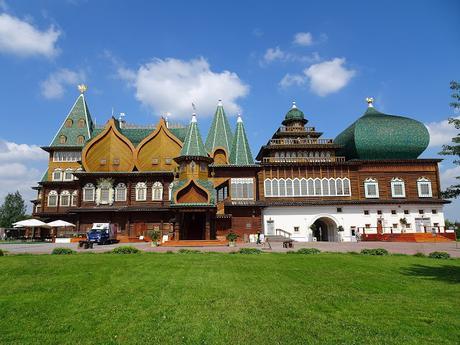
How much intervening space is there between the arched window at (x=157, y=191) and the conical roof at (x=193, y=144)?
304 inches

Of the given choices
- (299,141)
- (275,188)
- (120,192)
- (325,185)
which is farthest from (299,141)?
(120,192)

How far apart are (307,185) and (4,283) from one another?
34.3 m

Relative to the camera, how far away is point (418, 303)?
925 centimetres

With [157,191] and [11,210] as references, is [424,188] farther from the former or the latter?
[11,210]

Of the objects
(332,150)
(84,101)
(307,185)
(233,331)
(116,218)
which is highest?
(84,101)

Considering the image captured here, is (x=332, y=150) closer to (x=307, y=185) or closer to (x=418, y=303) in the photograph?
(x=307, y=185)

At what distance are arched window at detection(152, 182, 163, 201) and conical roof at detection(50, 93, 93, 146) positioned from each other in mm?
14339

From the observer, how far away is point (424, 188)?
1668 inches

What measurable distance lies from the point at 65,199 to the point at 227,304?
4246cm

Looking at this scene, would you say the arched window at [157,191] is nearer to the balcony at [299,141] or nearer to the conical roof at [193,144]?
the conical roof at [193,144]

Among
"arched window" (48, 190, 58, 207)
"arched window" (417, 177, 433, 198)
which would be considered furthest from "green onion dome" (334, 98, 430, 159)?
"arched window" (48, 190, 58, 207)

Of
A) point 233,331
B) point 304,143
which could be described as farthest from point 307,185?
point 233,331

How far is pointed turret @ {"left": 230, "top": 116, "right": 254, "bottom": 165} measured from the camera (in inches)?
1581

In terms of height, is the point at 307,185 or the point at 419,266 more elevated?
the point at 307,185
